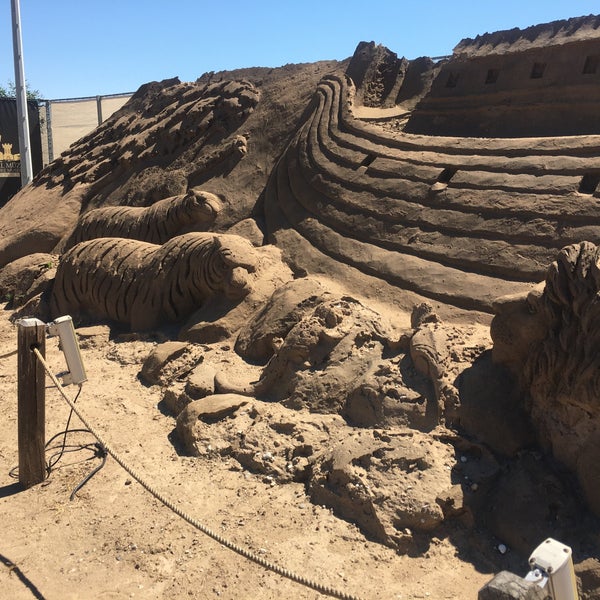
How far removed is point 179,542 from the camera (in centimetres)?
318

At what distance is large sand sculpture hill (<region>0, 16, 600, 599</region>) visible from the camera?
124 inches

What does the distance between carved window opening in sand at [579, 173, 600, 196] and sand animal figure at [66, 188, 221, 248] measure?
391 centimetres

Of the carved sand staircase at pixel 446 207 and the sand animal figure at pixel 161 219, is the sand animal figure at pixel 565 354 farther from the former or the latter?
the sand animal figure at pixel 161 219

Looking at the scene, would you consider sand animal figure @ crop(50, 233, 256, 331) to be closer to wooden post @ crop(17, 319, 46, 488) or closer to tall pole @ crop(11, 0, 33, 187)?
wooden post @ crop(17, 319, 46, 488)

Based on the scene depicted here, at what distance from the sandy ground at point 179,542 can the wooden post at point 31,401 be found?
146 mm

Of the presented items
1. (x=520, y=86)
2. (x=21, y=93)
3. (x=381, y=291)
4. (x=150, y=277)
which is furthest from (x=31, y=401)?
(x=21, y=93)

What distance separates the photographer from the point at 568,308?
3.15 m

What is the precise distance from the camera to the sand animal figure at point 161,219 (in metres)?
6.90

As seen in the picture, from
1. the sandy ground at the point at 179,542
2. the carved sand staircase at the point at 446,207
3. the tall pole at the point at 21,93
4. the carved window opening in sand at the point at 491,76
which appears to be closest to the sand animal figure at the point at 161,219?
the carved sand staircase at the point at 446,207

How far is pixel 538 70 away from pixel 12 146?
14.2 m

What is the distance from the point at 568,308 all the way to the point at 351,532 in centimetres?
164

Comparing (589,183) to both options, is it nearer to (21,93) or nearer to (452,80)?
(452,80)

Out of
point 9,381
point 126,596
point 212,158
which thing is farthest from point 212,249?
point 126,596

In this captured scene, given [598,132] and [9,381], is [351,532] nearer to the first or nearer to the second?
[9,381]
